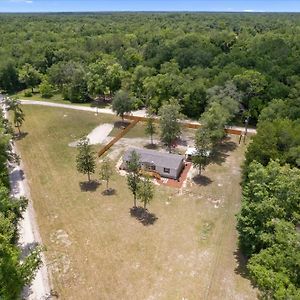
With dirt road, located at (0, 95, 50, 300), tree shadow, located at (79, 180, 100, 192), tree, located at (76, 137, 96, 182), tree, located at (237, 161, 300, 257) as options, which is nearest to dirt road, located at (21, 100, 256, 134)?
dirt road, located at (0, 95, 50, 300)

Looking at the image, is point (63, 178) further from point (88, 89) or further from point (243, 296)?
point (88, 89)

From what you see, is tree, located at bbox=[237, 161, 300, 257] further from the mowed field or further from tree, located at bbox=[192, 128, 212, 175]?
tree, located at bbox=[192, 128, 212, 175]

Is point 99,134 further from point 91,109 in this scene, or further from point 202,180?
point 202,180

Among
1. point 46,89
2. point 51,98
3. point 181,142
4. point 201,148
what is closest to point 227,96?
point 181,142

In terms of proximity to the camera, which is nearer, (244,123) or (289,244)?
(289,244)

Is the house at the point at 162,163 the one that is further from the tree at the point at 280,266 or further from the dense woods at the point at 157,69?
the dense woods at the point at 157,69

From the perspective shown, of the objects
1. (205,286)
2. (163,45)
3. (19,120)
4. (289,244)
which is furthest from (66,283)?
(163,45)
